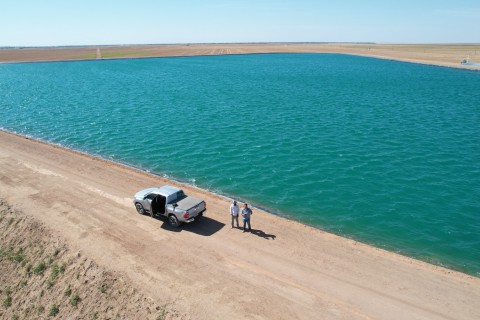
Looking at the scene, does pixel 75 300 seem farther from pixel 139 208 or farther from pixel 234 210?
pixel 234 210

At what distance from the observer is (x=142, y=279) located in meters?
17.5

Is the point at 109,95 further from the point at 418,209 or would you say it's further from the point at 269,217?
the point at 418,209

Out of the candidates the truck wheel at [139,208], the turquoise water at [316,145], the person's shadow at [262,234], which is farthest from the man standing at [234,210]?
the truck wheel at [139,208]

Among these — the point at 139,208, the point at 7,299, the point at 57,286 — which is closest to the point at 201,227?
the point at 139,208

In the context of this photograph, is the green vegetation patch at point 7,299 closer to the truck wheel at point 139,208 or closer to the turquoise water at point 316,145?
the truck wheel at point 139,208

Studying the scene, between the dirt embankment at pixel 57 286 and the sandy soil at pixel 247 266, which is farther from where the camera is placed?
the dirt embankment at pixel 57 286

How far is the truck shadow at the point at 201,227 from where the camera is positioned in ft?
71.3

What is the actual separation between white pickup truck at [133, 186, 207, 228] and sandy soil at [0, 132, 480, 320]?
69 centimetres

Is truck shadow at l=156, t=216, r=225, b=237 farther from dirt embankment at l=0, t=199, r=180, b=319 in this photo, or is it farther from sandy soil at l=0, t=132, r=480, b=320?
dirt embankment at l=0, t=199, r=180, b=319

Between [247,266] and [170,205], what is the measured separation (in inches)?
272

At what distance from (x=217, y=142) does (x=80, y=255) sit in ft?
77.4

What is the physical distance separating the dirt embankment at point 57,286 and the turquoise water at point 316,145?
1261 cm

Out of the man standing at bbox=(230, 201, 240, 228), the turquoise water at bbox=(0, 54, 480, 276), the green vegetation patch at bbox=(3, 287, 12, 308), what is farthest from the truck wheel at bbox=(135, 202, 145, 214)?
the green vegetation patch at bbox=(3, 287, 12, 308)

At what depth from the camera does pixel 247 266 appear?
719 inches
